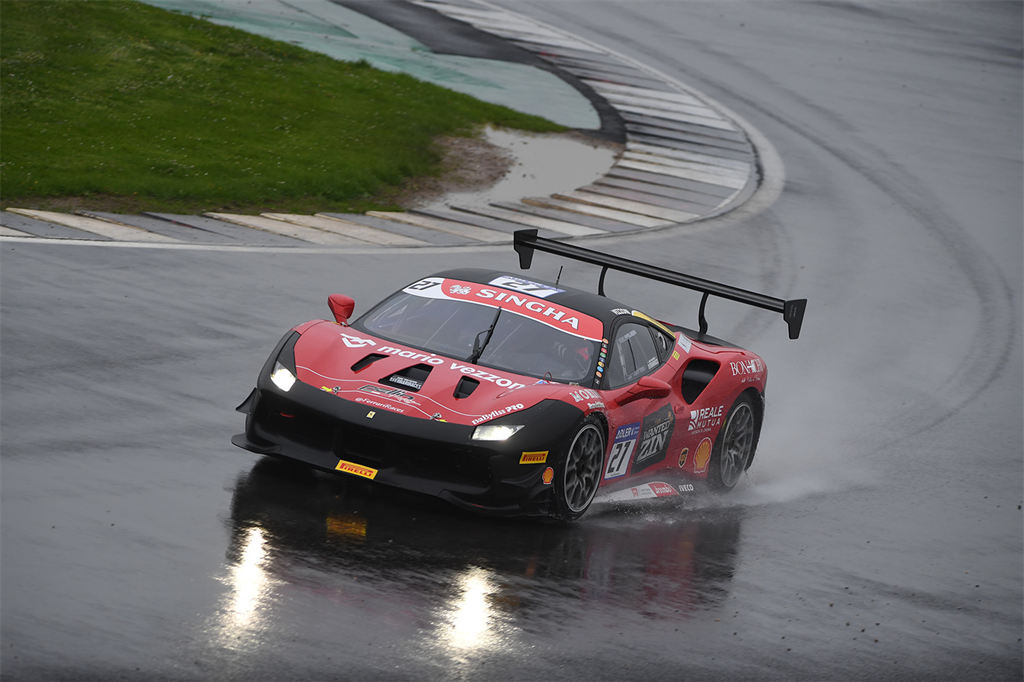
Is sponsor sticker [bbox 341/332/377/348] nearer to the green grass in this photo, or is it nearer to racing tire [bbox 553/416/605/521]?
racing tire [bbox 553/416/605/521]

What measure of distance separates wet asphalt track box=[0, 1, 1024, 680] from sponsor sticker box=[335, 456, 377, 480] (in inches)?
10.7

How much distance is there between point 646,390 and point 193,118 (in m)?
13.3

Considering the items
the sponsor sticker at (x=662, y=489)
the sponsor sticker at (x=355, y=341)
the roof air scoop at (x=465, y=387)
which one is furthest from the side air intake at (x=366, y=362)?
the sponsor sticker at (x=662, y=489)

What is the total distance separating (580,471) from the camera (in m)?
8.39

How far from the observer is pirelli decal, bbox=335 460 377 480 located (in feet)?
25.5

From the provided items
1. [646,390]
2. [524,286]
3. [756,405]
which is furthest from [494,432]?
[756,405]

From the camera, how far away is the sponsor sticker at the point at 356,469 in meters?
7.77

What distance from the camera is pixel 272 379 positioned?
820cm

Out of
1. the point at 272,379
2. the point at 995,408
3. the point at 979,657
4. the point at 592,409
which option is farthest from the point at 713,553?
the point at 995,408

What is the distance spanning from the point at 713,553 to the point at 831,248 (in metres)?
11.9

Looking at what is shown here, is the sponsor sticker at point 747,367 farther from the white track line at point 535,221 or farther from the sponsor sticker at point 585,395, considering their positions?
the white track line at point 535,221

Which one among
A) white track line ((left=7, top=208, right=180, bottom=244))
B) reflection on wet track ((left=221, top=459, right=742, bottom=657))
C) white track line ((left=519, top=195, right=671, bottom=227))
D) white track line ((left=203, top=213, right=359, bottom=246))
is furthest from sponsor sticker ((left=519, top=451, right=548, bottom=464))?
white track line ((left=519, top=195, right=671, bottom=227))

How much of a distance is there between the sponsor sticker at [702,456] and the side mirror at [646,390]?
1.19 m

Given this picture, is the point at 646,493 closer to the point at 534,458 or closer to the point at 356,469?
the point at 534,458
